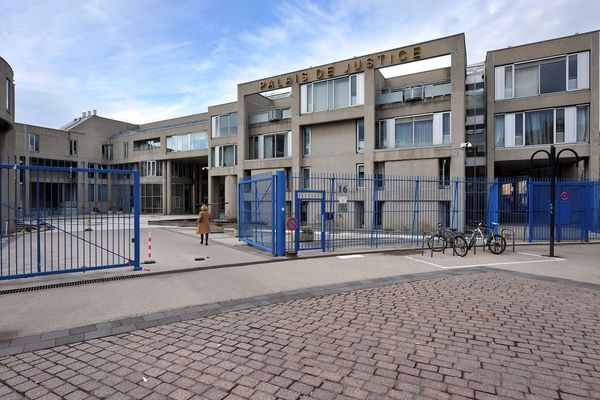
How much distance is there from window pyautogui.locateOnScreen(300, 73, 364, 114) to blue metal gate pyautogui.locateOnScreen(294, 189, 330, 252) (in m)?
14.8

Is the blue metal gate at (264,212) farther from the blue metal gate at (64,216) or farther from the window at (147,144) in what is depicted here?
the window at (147,144)

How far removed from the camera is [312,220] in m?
12.8

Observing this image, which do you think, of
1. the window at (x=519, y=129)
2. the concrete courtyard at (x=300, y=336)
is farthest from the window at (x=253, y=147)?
the concrete courtyard at (x=300, y=336)

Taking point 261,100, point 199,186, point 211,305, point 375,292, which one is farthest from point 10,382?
point 199,186

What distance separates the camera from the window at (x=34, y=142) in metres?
45.3

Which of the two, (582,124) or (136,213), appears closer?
(136,213)

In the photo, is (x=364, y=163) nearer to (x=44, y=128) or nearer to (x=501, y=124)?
(x=501, y=124)

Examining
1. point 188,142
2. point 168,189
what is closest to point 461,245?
point 188,142

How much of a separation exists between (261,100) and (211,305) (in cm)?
3117

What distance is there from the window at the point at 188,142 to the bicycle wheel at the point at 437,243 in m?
34.2

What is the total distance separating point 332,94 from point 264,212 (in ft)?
56.2

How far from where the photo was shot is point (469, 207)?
17.8 m

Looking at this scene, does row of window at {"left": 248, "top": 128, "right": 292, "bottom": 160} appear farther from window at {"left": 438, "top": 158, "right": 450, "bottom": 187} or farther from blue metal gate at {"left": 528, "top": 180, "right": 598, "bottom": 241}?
blue metal gate at {"left": 528, "top": 180, "right": 598, "bottom": 241}

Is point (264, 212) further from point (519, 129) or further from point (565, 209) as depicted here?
point (519, 129)
